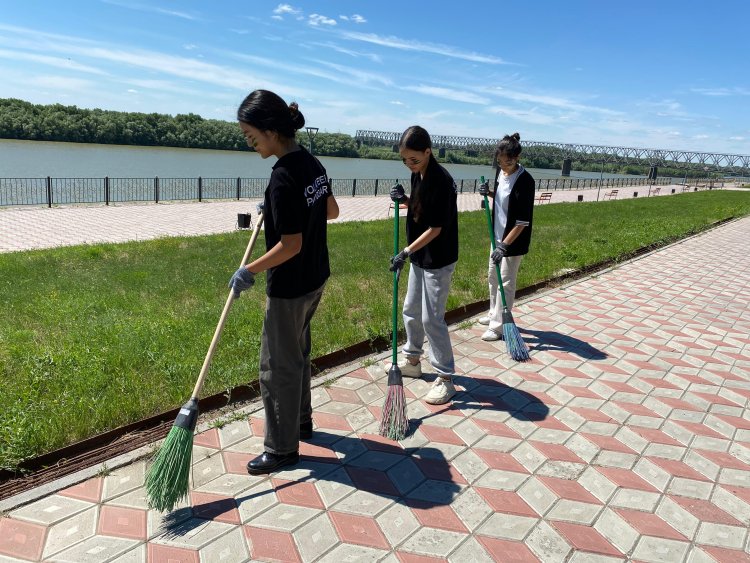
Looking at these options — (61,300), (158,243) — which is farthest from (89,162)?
(61,300)

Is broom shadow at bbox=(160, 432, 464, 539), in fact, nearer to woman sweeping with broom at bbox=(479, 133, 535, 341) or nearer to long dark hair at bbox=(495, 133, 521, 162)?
woman sweeping with broom at bbox=(479, 133, 535, 341)

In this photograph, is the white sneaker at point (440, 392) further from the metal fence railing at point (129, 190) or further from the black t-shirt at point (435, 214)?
the metal fence railing at point (129, 190)

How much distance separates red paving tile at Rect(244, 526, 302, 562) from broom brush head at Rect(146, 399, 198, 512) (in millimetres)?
374

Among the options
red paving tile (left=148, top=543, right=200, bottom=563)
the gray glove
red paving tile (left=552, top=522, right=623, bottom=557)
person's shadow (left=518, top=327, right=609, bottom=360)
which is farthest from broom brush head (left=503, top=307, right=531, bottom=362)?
red paving tile (left=148, top=543, right=200, bottom=563)

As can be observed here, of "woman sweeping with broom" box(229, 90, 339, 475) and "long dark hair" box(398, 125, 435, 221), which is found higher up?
"long dark hair" box(398, 125, 435, 221)

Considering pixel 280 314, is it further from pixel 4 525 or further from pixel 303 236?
pixel 4 525

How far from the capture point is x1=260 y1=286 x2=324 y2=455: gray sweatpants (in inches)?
112

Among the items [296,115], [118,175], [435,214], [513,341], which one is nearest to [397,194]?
[435,214]

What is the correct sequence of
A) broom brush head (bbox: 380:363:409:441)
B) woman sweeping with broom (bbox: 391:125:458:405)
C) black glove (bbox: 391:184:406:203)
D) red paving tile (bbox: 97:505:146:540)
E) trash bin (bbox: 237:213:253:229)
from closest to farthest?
red paving tile (bbox: 97:505:146:540)
broom brush head (bbox: 380:363:409:441)
woman sweeping with broom (bbox: 391:125:458:405)
black glove (bbox: 391:184:406:203)
trash bin (bbox: 237:213:253:229)

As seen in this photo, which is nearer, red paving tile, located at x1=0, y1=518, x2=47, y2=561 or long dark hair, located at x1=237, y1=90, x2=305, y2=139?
red paving tile, located at x1=0, y1=518, x2=47, y2=561

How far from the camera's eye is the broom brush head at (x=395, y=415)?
3443 millimetres

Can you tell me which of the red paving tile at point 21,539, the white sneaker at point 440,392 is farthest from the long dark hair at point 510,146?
the red paving tile at point 21,539

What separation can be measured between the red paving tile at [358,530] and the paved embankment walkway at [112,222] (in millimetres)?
11127

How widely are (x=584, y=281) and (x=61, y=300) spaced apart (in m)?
6.87
